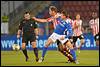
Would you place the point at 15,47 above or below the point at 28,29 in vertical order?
below

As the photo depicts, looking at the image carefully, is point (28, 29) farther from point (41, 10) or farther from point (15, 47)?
Answer: point (41, 10)

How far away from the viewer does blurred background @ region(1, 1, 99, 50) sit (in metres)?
30.1

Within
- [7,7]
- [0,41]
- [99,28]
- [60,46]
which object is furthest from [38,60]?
[7,7]

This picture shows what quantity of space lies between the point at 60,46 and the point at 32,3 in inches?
694

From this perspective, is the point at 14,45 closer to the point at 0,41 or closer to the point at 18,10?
the point at 0,41

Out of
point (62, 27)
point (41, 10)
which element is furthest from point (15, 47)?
point (62, 27)

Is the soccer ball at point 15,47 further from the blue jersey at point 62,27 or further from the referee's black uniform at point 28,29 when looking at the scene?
the blue jersey at point 62,27

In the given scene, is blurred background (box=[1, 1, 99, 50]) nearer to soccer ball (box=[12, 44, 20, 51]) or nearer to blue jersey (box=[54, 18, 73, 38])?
soccer ball (box=[12, 44, 20, 51])

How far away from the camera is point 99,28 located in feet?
80.2

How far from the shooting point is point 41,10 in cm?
3350

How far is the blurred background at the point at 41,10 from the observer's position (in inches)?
1185

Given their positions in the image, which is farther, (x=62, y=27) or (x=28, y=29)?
(x=28, y=29)

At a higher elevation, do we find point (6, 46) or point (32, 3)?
point (32, 3)

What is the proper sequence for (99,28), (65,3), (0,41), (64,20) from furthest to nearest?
(65,3) → (0,41) → (99,28) → (64,20)
